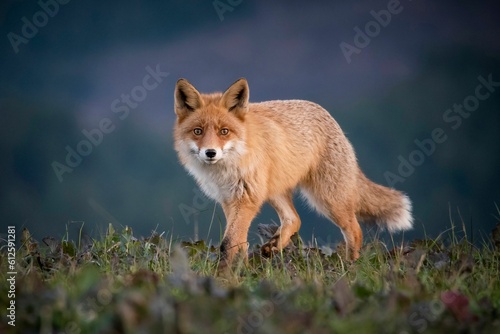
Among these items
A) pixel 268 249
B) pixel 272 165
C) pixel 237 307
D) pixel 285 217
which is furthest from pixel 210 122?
pixel 237 307

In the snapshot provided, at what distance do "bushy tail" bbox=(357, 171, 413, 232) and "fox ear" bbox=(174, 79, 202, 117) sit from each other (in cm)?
209

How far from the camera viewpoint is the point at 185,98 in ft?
16.3

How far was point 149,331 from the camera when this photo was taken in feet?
5.82

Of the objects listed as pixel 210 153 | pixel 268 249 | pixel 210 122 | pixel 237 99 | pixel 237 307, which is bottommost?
pixel 268 249

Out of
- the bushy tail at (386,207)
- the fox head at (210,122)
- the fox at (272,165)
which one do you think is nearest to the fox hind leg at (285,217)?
the fox at (272,165)

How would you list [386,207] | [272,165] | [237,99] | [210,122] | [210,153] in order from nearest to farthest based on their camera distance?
[210,153] → [210,122] → [237,99] → [272,165] → [386,207]

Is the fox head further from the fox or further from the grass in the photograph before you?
A: the grass

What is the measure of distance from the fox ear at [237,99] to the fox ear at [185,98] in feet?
0.74

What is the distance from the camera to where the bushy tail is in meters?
6.05

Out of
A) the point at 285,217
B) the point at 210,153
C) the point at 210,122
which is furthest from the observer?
the point at 285,217

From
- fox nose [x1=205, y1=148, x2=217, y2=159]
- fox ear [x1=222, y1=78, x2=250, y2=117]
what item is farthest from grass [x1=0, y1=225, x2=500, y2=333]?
fox ear [x1=222, y1=78, x2=250, y2=117]

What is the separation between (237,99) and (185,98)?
1.44 ft

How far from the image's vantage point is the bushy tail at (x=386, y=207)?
19.9 ft

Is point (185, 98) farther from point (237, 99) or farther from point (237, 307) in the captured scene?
point (237, 307)
